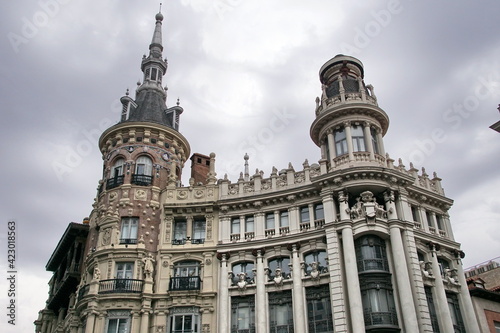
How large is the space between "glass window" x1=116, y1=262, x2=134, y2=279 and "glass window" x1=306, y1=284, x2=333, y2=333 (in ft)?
41.9

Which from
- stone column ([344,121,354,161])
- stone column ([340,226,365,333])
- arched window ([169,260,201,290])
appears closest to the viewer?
stone column ([340,226,365,333])

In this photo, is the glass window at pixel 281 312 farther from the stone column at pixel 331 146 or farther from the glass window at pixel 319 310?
the stone column at pixel 331 146

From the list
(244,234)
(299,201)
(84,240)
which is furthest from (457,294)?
(84,240)

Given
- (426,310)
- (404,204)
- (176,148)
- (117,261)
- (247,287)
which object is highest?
(176,148)

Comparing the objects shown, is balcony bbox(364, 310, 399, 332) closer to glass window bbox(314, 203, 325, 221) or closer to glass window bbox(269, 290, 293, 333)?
glass window bbox(269, 290, 293, 333)

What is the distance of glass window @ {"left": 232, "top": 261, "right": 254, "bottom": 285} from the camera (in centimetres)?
3544

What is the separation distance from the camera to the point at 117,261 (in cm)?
3631

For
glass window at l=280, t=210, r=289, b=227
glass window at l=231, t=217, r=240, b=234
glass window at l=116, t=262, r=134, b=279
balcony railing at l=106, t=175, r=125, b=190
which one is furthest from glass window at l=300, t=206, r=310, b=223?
balcony railing at l=106, t=175, r=125, b=190

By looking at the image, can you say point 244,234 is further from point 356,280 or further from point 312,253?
point 356,280

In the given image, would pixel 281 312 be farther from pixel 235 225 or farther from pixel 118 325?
pixel 118 325

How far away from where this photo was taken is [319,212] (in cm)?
3594

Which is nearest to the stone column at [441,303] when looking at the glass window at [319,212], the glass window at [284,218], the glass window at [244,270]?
the glass window at [319,212]

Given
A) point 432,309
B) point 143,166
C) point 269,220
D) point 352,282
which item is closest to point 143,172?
point 143,166

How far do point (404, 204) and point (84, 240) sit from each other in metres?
26.4
